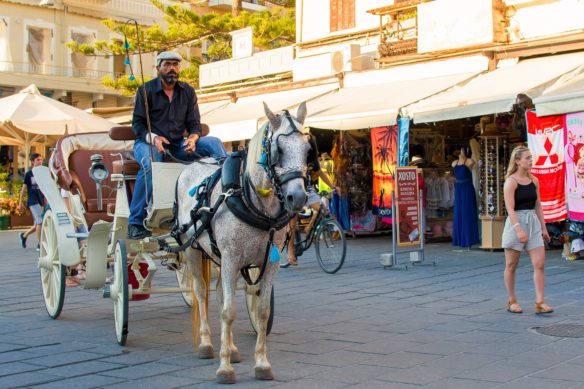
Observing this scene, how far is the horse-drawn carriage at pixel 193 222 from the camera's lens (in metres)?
5.51

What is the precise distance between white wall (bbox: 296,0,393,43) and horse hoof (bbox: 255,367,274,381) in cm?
1460

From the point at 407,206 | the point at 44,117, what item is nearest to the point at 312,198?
the point at 407,206

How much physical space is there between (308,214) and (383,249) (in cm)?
295

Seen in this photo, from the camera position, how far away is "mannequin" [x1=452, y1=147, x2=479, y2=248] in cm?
1455

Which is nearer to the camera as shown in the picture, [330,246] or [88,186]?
[88,186]

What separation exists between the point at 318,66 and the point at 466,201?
20.4 ft

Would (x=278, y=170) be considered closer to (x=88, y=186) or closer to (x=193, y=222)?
(x=193, y=222)

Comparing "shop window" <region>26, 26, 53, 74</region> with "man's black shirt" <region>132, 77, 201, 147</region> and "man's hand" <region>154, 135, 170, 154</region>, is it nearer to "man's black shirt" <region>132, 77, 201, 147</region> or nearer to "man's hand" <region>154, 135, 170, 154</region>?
"man's black shirt" <region>132, 77, 201, 147</region>

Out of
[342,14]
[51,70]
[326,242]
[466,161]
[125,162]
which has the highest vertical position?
[51,70]

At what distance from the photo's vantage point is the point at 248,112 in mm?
18562

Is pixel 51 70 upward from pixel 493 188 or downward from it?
upward

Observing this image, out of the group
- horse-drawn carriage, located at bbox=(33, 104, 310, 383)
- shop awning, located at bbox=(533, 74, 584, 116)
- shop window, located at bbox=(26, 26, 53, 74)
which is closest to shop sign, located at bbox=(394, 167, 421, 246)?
shop awning, located at bbox=(533, 74, 584, 116)

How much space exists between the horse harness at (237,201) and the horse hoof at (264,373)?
650mm

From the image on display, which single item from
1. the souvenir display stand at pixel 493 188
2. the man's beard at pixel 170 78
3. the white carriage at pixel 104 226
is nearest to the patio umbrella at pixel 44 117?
the souvenir display stand at pixel 493 188
